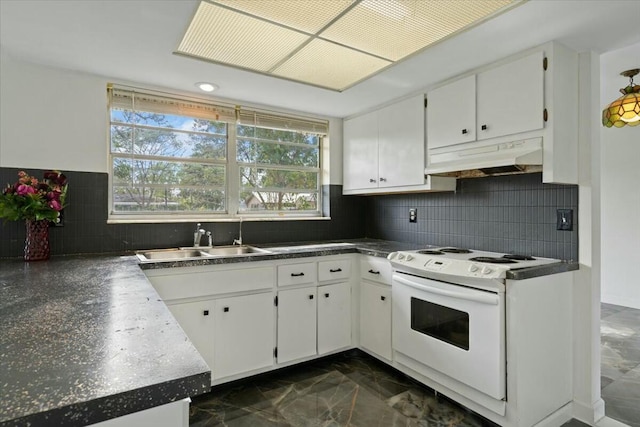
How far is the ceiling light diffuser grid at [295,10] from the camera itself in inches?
62.5

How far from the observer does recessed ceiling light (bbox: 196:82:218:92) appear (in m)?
2.64

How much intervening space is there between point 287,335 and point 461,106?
2.08 m

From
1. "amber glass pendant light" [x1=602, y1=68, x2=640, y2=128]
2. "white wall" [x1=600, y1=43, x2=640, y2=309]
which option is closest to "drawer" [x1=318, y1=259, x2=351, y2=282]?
"amber glass pendant light" [x1=602, y1=68, x2=640, y2=128]

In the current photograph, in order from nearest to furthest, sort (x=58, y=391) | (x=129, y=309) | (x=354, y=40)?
(x=58, y=391) < (x=129, y=309) < (x=354, y=40)

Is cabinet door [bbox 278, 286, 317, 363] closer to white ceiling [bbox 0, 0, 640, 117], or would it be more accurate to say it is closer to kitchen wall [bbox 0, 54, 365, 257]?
kitchen wall [bbox 0, 54, 365, 257]

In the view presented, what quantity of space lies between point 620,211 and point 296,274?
4264 mm

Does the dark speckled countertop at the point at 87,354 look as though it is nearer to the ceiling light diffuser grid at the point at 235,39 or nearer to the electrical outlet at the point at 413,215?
the ceiling light diffuser grid at the point at 235,39

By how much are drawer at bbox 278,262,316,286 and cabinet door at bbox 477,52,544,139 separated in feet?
5.04

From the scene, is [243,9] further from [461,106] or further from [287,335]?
[287,335]

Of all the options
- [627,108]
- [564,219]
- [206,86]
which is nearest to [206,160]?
[206,86]

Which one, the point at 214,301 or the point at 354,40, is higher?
the point at 354,40

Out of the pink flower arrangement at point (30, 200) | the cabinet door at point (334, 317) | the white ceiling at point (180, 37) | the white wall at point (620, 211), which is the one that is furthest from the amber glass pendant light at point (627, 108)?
the pink flower arrangement at point (30, 200)

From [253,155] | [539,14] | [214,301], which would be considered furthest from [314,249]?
[539,14]

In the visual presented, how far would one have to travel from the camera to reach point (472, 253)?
2.55 meters
